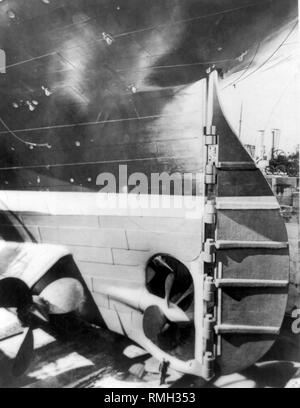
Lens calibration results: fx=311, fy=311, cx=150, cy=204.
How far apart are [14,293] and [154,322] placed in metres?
1.24

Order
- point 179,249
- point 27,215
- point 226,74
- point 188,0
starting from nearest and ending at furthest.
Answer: point 188,0
point 226,74
point 179,249
point 27,215

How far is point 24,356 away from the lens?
2.61 m

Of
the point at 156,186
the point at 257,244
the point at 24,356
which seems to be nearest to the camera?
the point at 257,244

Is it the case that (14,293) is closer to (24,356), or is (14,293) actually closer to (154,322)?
(24,356)

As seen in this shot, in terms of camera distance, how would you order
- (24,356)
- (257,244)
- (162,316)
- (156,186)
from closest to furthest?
(257,244)
(156,186)
(162,316)
(24,356)

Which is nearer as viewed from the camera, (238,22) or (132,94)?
(238,22)

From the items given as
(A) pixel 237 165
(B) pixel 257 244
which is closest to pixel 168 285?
(B) pixel 257 244

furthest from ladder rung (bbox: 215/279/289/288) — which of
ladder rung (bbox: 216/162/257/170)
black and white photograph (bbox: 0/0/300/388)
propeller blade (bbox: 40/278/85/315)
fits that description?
propeller blade (bbox: 40/278/85/315)

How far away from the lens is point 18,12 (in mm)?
2215

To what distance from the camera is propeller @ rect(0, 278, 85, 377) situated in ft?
8.75

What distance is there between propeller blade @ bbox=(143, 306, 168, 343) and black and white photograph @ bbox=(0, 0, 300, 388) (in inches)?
0.6
